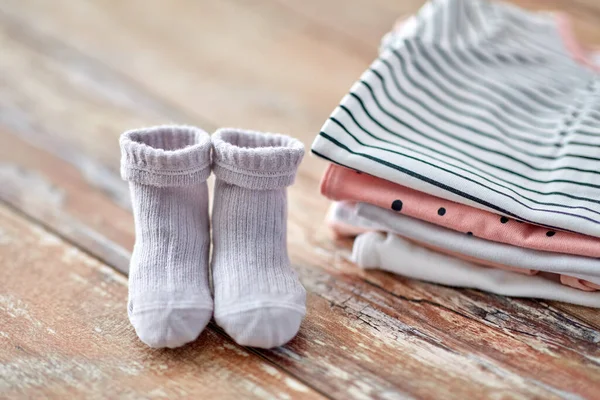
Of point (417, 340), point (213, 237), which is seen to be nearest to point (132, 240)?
point (213, 237)

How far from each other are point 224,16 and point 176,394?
1.06m

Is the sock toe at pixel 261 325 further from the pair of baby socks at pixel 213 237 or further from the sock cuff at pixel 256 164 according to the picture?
the sock cuff at pixel 256 164

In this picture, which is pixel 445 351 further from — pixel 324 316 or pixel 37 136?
pixel 37 136

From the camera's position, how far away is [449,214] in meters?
0.82

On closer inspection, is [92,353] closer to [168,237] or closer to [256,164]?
[168,237]

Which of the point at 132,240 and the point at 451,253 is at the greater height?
the point at 451,253

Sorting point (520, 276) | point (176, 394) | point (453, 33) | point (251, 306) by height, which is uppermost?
point (453, 33)

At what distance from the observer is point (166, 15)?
1538 mm

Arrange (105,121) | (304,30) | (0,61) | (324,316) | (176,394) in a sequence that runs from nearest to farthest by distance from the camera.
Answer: (176,394) < (324,316) < (105,121) < (0,61) < (304,30)

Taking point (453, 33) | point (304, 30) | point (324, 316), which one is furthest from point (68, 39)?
point (324, 316)

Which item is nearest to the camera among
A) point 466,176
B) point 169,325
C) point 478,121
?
point 169,325

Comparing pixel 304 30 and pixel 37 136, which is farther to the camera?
pixel 304 30

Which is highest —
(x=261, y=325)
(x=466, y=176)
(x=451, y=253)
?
(x=466, y=176)

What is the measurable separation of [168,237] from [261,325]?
153 mm
